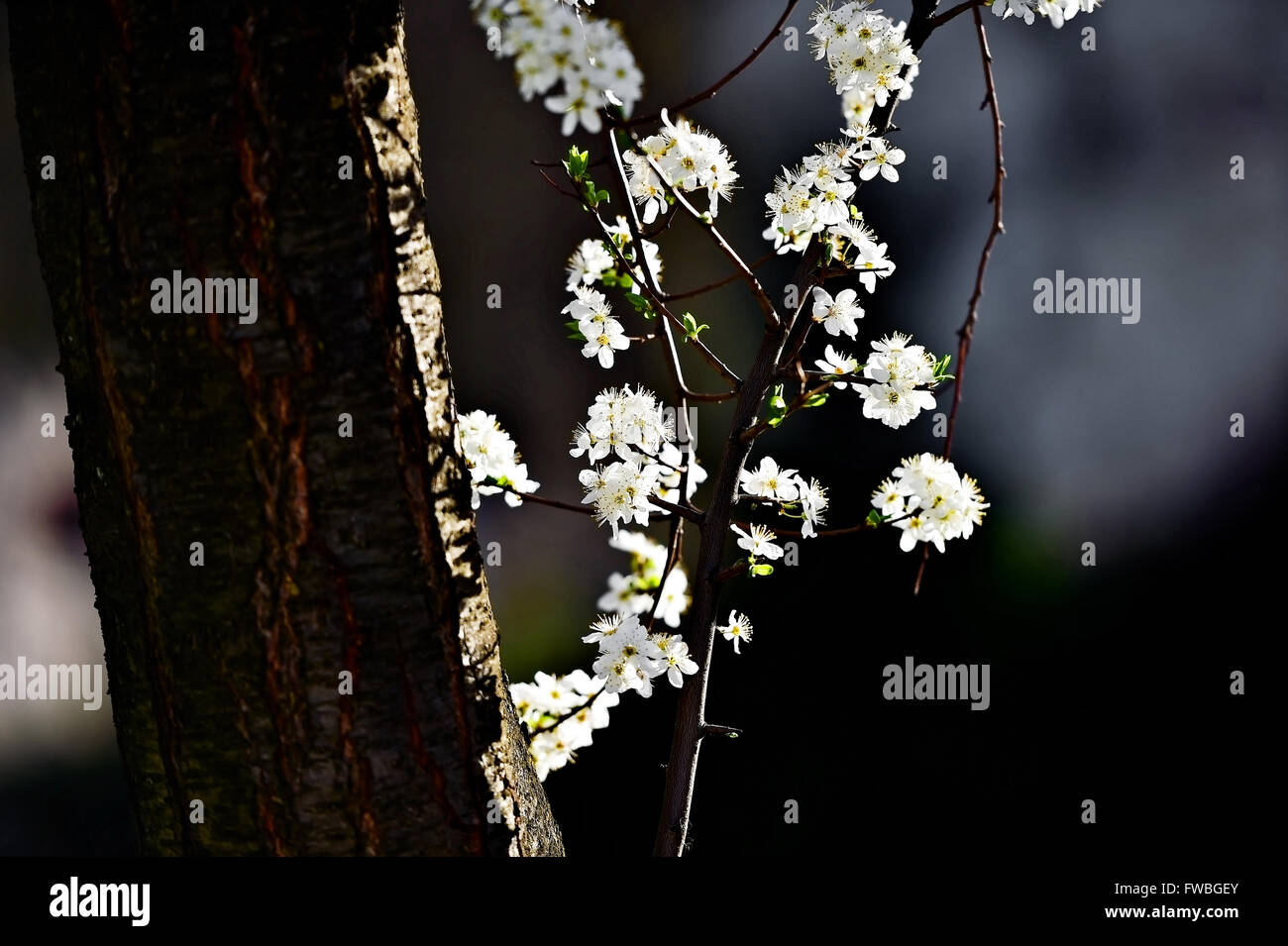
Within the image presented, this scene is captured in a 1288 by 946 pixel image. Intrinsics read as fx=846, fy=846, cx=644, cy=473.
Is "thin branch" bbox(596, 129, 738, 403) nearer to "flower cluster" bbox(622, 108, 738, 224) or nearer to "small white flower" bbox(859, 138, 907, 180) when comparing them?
"flower cluster" bbox(622, 108, 738, 224)

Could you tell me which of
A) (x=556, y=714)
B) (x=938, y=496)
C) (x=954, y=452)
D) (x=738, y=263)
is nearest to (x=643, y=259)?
(x=738, y=263)

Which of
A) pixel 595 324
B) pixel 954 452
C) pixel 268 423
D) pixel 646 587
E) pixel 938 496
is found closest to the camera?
pixel 268 423

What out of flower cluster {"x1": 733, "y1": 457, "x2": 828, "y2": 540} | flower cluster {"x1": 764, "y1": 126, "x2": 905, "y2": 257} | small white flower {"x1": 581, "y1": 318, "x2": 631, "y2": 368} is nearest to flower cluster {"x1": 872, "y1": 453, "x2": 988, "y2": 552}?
flower cluster {"x1": 733, "y1": 457, "x2": 828, "y2": 540}

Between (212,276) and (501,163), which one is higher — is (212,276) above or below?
below

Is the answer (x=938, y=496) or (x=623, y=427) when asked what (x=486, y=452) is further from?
(x=938, y=496)

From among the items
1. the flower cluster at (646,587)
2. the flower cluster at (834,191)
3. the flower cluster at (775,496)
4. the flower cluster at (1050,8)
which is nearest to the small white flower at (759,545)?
the flower cluster at (775,496)
